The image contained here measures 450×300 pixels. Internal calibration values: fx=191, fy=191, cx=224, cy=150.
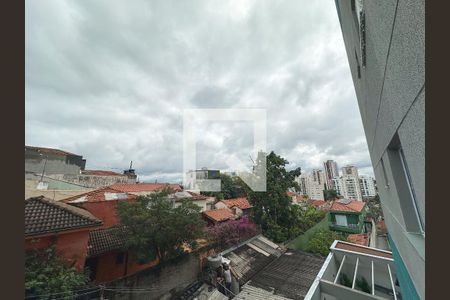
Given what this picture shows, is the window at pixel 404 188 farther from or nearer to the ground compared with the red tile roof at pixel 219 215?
farther from the ground

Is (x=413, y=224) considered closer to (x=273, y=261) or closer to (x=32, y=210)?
(x=32, y=210)

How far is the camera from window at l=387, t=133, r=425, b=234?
1.77 m

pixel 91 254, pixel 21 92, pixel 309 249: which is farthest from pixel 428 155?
pixel 309 249

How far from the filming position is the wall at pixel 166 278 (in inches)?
245

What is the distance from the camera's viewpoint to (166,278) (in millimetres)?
7148

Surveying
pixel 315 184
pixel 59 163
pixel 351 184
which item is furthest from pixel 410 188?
pixel 351 184

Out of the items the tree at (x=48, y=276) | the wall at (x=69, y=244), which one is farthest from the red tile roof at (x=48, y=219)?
the tree at (x=48, y=276)

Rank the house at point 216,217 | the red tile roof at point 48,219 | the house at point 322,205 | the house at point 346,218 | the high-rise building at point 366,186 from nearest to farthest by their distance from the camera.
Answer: the red tile roof at point 48,219
the house at point 216,217
the house at point 346,218
the house at point 322,205
the high-rise building at point 366,186

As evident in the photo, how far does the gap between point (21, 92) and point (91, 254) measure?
8.48m

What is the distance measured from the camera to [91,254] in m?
7.41

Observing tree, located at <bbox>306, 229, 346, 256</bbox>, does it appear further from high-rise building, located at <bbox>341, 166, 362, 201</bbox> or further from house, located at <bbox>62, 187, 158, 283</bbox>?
high-rise building, located at <bbox>341, 166, 362, 201</bbox>

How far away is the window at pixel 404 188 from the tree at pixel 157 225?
681cm

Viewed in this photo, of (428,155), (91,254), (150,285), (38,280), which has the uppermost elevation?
(428,155)

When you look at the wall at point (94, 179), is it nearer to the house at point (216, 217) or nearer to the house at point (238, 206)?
the house at point (216, 217)
